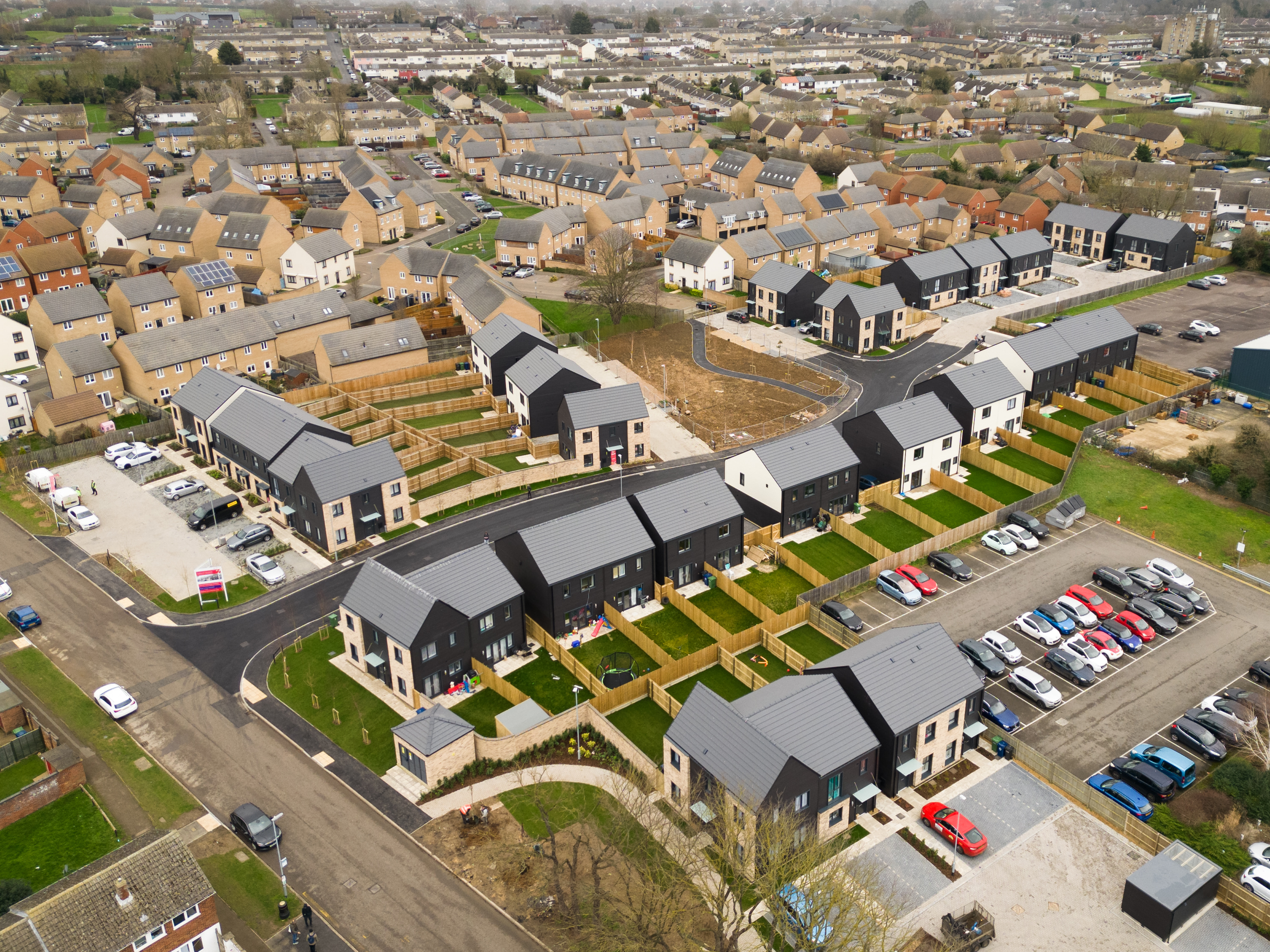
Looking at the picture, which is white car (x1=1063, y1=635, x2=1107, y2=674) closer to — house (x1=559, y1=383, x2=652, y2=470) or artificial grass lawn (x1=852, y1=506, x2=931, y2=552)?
artificial grass lawn (x1=852, y1=506, x2=931, y2=552)

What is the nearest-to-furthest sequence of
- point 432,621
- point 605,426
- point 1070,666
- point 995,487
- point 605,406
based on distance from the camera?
point 432,621, point 1070,666, point 995,487, point 605,426, point 605,406

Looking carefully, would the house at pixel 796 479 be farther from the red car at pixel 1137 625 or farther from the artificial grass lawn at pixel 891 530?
the red car at pixel 1137 625

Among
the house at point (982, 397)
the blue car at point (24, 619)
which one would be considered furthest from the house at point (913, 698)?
the blue car at point (24, 619)

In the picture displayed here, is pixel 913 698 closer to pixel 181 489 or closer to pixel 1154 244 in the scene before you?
pixel 181 489

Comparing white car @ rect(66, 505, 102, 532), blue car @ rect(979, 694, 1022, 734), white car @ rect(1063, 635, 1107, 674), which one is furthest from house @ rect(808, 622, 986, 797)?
white car @ rect(66, 505, 102, 532)

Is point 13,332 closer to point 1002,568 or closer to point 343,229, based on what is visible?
point 343,229

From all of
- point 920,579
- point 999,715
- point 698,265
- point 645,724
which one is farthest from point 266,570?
point 698,265
